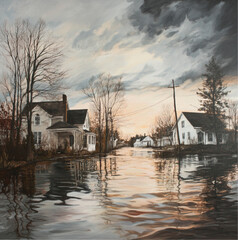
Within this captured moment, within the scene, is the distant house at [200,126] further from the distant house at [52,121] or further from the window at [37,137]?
the window at [37,137]

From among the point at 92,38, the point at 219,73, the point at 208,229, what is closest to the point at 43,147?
the point at 92,38

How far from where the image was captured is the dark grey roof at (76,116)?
19.8 feet

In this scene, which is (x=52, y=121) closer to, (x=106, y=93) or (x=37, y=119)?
(x=37, y=119)

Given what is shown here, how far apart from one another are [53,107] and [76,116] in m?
0.63

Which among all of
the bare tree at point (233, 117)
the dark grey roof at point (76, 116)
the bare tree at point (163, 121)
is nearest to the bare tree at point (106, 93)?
the dark grey roof at point (76, 116)

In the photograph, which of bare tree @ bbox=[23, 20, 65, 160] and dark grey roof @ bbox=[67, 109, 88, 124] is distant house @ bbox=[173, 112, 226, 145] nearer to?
dark grey roof @ bbox=[67, 109, 88, 124]

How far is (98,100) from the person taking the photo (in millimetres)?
5770

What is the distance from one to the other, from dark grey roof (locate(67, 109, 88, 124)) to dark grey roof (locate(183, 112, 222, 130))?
2.45 metres

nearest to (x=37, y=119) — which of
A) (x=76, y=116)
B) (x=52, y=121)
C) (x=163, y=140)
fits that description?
(x=52, y=121)

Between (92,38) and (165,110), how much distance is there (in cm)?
229

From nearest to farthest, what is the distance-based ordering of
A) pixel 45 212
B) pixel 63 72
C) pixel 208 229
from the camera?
pixel 208 229 < pixel 45 212 < pixel 63 72

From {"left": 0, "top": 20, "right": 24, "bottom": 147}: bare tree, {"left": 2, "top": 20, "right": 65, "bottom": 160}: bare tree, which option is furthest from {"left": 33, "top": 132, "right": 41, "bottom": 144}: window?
{"left": 0, "top": 20, "right": 24, "bottom": 147}: bare tree

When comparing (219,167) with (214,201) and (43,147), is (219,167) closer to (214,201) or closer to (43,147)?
(214,201)

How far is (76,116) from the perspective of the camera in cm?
654
